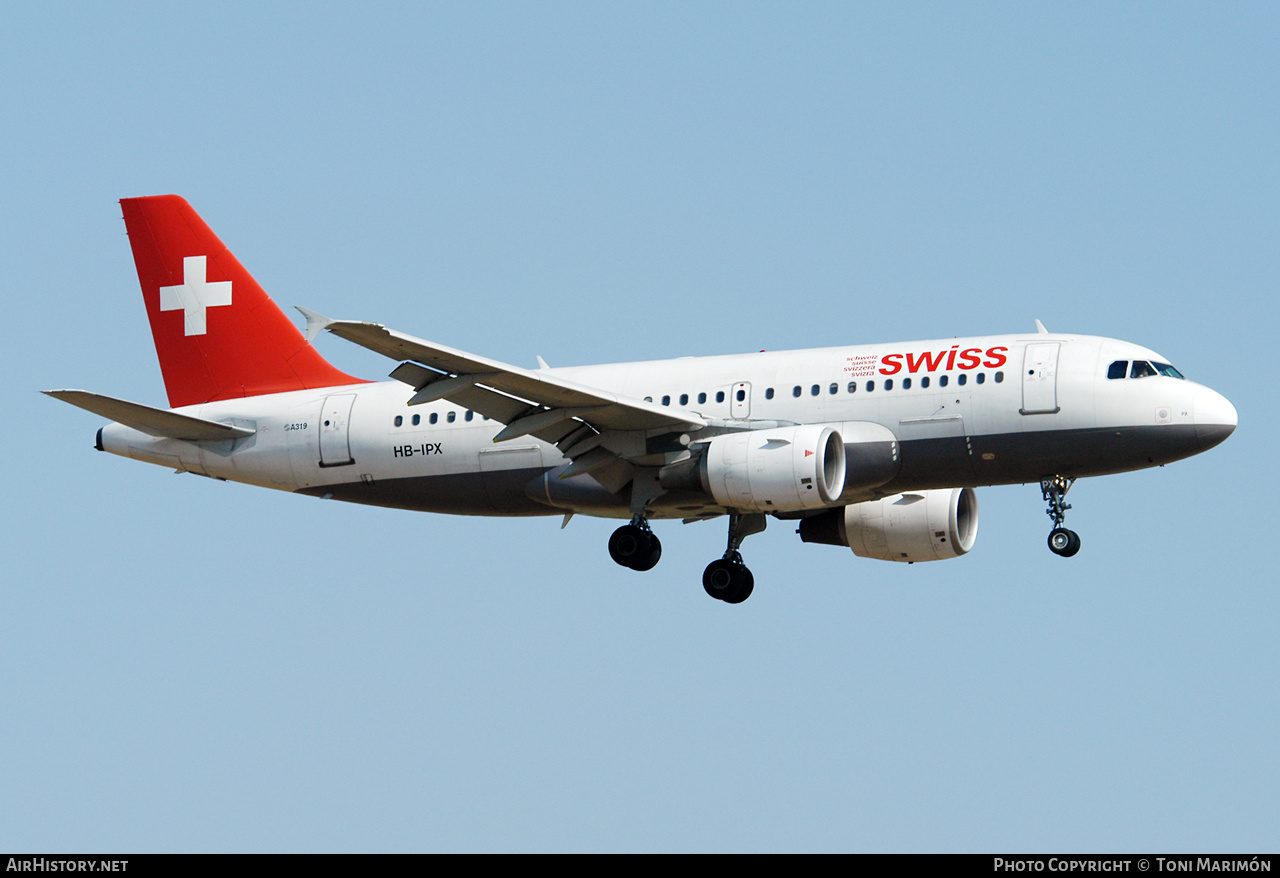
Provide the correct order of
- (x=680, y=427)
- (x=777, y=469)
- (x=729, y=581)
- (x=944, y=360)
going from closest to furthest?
(x=777, y=469) < (x=944, y=360) < (x=680, y=427) < (x=729, y=581)

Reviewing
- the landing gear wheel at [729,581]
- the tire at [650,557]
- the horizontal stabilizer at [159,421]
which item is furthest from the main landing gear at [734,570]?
the horizontal stabilizer at [159,421]

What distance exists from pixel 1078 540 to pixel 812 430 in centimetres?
550

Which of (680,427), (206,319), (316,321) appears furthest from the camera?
(206,319)

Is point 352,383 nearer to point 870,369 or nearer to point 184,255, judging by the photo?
point 184,255

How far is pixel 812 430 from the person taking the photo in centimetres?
3481

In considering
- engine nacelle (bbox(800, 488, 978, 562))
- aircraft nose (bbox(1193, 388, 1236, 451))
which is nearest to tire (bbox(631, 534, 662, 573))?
engine nacelle (bbox(800, 488, 978, 562))

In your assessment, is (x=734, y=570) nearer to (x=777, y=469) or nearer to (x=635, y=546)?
(x=635, y=546)

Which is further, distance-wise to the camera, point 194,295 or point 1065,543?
point 194,295

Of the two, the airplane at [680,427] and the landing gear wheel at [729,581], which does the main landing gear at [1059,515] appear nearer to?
the airplane at [680,427]

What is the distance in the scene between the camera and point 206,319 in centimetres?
4172

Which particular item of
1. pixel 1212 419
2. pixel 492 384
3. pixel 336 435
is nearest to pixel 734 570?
pixel 492 384

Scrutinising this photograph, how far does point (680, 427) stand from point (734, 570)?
165 inches

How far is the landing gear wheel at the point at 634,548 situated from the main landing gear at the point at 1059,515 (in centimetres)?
753

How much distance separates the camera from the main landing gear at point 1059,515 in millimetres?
35438
